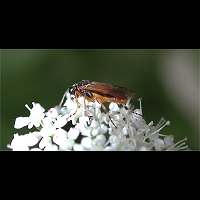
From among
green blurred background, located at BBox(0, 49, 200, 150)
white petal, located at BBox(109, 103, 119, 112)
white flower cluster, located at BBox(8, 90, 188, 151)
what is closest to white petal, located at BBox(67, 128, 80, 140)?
white flower cluster, located at BBox(8, 90, 188, 151)

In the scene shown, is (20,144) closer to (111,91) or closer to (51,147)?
(51,147)

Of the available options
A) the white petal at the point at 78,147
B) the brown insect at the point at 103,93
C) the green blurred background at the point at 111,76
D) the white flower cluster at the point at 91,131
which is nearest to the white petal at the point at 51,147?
the white flower cluster at the point at 91,131

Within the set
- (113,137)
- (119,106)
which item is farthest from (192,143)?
(113,137)

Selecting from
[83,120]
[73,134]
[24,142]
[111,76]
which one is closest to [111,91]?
[83,120]

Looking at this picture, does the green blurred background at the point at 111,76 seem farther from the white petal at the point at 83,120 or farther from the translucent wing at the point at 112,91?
the white petal at the point at 83,120
